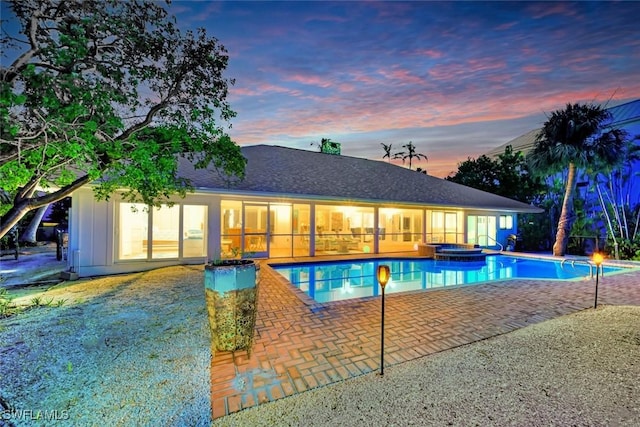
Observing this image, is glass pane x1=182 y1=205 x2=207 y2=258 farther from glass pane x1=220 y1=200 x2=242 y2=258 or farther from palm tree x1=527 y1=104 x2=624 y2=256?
palm tree x1=527 y1=104 x2=624 y2=256

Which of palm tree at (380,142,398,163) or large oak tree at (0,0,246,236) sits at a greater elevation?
palm tree at (380,142,398,163)

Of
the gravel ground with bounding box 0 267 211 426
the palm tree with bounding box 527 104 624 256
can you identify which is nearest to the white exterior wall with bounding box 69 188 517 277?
the gravel ground with bounding box 0 267 211 426

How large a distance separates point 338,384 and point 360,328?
162 centimetres

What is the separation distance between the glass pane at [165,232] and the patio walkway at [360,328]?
14.3 feet

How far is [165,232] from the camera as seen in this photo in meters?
9.73

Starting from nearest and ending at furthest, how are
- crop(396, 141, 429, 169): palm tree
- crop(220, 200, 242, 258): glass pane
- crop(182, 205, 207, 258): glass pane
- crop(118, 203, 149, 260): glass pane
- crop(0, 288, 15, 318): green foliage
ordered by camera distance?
crop(0, 288, 15, 318): green foliage → crop(118, 203, 149, 260): glass pane → crop(182, 205, 207, 258): glass pane → crop(220, 200, 242, 258): glass pane → crop(396, 141, 429, 169): palm tree

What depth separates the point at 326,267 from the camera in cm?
1145

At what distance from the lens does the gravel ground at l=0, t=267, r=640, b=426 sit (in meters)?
2.45

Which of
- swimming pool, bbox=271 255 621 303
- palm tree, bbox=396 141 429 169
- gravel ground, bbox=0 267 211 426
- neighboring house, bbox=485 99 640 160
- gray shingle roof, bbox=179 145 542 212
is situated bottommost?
swimming pool, bbox=271 255 621 303

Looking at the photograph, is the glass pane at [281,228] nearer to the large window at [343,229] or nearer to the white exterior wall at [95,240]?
the large window at [343,229]

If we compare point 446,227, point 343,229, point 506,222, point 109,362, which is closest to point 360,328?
point 109,362

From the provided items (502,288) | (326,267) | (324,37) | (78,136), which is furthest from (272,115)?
(502,288)

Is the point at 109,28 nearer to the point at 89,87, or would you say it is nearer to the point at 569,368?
the point at 89,87

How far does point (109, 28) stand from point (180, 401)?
6118mm
